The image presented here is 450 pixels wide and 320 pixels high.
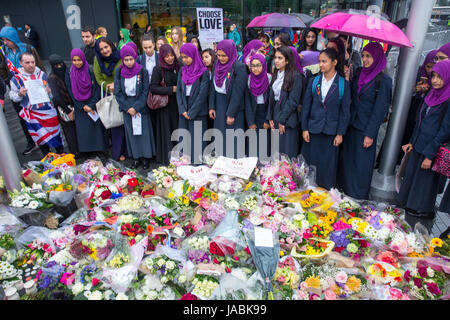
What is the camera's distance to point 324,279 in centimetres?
201

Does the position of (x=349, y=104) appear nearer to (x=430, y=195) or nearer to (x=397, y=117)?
(x=397, y=117)

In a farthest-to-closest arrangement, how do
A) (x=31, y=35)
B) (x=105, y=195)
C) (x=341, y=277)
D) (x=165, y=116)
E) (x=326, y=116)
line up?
(x=31, y=35), (x=165, y=116), (x=326, y=116), (x=105, y=195), (x=341, y=277)

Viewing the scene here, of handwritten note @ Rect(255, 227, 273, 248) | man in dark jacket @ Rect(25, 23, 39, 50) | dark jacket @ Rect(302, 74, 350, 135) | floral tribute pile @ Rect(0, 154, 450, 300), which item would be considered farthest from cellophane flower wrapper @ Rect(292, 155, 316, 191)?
man in dark jacket @ Rect(25, 23, 39, 50)

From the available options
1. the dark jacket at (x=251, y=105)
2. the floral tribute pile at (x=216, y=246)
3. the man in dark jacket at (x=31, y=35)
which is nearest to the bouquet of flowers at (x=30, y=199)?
the floral tribute pile at (x=216, y=246)

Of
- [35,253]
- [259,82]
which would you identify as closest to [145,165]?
[259,82]

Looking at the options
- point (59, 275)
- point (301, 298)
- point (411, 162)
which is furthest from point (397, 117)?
point (59, 275)

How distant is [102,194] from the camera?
2721mm

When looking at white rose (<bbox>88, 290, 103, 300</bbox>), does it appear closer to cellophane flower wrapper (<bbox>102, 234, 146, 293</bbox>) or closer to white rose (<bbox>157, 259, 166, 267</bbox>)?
cellophane flower wrapper (<bbox>102, 234, 146, 293</bbox>)

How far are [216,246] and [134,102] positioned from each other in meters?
2.81

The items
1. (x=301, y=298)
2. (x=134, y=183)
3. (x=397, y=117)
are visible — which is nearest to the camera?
(x=301, y=298)

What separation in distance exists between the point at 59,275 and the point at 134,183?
3.45ft

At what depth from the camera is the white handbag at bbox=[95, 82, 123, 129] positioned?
14.6 feet

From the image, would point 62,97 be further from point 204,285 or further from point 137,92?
point 204,285

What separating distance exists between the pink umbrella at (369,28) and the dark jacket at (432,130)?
Result: 699 millimetres
